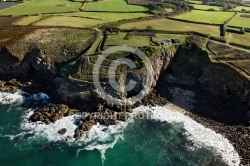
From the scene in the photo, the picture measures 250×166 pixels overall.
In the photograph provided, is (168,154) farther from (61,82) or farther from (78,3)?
(78,3)

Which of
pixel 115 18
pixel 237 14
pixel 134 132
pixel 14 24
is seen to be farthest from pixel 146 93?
pixel 237 14

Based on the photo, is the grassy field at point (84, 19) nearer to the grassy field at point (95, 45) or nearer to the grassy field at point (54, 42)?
the grassy field at point (54, 42)

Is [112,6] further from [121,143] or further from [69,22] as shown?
[121,143]

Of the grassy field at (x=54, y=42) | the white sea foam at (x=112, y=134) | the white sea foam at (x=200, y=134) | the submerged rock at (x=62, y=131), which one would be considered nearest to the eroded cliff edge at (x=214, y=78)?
the white sea foam at (x=200, y=134)

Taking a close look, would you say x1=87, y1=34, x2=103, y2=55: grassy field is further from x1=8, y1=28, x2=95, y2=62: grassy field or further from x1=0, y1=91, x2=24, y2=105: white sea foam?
x1=0, y1=91, x2=24, y2=105: white sea foam

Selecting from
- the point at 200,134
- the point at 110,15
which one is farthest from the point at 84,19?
the point at 200,134
